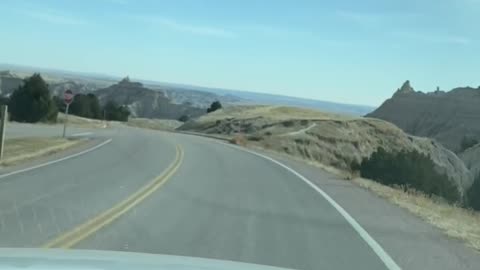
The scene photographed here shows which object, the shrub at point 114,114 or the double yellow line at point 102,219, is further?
the shrub at point 114,114

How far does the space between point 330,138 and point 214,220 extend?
49094mm

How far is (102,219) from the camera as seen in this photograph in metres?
10.9

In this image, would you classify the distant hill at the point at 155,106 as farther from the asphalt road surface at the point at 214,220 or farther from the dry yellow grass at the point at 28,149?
the asphalt road surface at the point at 214,220

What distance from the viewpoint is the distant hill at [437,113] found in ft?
420

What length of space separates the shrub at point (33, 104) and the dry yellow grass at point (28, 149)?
104 ft

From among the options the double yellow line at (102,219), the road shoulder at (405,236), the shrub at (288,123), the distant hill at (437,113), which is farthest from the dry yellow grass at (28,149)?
the distant hill at (437,113)

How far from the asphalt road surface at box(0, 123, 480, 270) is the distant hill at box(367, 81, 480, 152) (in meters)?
109

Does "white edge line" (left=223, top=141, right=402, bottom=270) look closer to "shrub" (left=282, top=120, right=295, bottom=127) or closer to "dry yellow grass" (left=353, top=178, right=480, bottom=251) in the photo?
"dry yellow grass" (left=353, top=178, right=480, bottom=251)

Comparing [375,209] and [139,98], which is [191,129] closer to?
[375,209]

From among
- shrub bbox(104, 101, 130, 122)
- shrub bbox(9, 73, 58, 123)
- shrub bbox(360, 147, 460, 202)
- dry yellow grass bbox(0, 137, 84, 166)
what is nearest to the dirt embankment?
shrub bbox(360, 147, 460, 202)

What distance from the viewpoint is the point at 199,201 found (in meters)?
13.8

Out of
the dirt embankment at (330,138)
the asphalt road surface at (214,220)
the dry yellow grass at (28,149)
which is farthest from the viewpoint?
the dirt embankment at (330,138)

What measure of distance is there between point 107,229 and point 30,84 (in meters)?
56.8

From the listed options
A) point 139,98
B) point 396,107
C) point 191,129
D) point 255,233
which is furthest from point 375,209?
point 139,98
